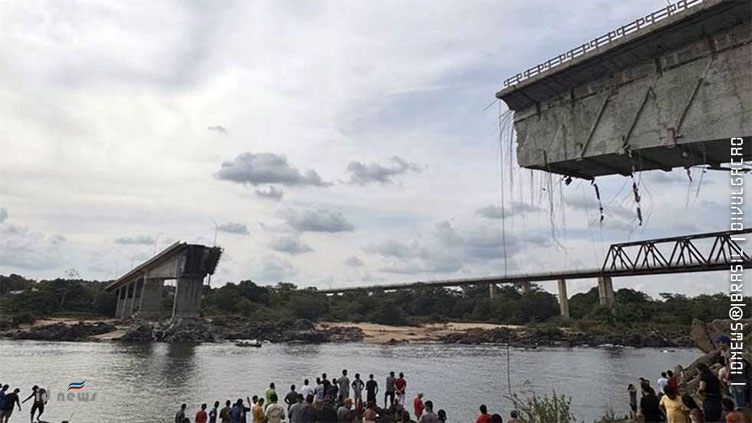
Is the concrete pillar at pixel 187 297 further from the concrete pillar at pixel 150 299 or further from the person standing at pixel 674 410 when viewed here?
the person standing at pixel 674 410

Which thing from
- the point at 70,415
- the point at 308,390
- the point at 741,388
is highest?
the point at 741,388

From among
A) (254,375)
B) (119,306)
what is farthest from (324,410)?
(119,306)

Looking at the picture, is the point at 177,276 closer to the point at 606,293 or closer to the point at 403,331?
the point at 403,331

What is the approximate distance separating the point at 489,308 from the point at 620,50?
366ft

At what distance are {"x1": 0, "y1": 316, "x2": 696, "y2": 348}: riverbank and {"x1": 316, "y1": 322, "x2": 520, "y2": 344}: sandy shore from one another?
0.19 m

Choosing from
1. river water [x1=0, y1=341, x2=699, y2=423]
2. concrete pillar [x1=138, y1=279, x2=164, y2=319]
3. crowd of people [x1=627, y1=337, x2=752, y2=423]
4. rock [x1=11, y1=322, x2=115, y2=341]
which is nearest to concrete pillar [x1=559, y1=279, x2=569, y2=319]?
river water [x1=0, y1=341, x2=699, y2=423]

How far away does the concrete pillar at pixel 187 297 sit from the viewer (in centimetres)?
7681

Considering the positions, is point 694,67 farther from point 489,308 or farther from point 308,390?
point 489,308

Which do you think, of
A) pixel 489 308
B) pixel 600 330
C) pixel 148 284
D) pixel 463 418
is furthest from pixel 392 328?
pixel 463 418

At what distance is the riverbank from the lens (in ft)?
241

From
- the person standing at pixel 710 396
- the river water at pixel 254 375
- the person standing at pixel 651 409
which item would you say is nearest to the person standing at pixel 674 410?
the person standing at pixel 710 396

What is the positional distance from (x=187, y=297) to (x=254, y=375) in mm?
43208

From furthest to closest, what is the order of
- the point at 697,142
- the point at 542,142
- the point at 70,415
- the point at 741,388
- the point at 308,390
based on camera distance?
1. the point at 70,415
2. the point at 542,142
3. the point at 308,390
4. the point at 697,142
5. the point at 741,388

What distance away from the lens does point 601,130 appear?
18844mm
